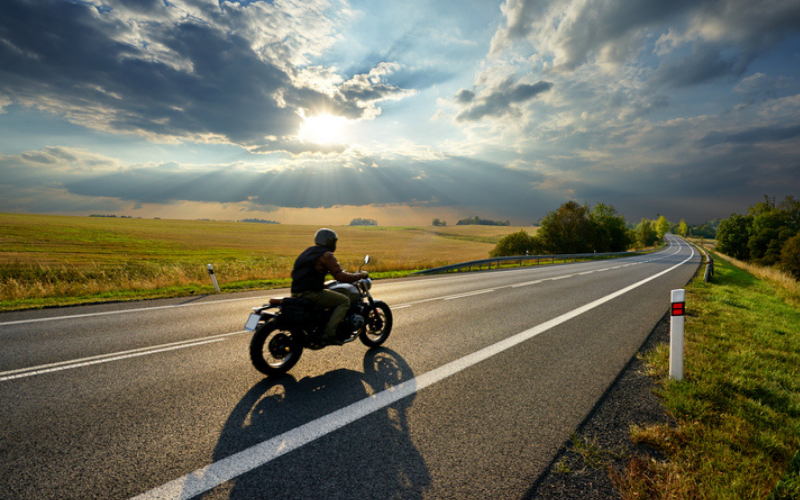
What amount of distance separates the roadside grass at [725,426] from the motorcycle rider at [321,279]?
3.26 m

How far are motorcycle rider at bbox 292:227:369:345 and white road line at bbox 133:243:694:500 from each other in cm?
122

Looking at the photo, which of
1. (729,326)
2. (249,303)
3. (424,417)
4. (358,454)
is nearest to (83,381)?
(358,454)

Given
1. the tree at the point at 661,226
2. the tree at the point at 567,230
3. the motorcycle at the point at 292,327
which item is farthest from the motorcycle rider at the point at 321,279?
the tree at the point at 661,226

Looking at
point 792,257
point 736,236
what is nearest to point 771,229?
point 736,236

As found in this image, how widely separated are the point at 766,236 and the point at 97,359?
7949 cm

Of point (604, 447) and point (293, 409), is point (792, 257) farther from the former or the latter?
point (293, 409)

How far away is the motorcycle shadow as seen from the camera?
2266 mm

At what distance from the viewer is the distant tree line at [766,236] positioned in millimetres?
41312

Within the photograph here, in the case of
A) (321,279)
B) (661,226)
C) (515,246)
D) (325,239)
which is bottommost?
(515,246)

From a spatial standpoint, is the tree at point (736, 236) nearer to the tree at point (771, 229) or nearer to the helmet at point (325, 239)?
the tree at point (771, 229)

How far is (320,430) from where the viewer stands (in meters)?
2.93

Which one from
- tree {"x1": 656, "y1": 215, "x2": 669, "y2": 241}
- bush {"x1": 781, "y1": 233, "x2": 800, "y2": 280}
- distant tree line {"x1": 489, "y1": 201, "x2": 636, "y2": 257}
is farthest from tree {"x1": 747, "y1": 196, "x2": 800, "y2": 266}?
tree {"x1": 656, "y1": 215, "x2": 669, "y2": 241}

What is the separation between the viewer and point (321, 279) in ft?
14.3

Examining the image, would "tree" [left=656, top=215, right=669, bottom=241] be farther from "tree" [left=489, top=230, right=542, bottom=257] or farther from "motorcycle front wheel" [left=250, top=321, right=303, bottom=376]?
"motorcycle front wheel" [left=250, top=321, right=303, bottom=376]
